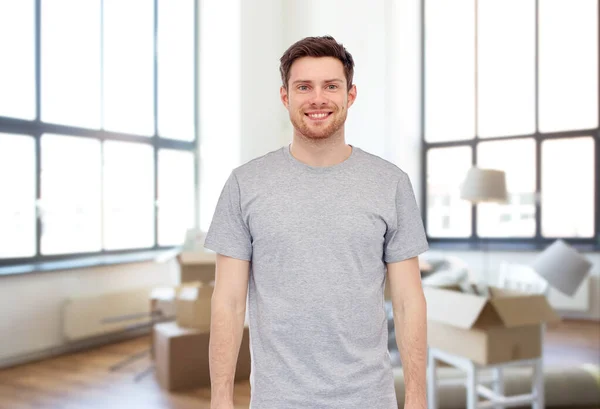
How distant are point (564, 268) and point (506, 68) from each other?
4.04m

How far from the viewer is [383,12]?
18.9 feet

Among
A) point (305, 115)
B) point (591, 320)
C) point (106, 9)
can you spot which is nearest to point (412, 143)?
point (591, 320)

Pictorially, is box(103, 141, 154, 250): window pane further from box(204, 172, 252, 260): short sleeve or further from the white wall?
box(204, 172, 252, 260): short sleeve

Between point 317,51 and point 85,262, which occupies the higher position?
point 317,51

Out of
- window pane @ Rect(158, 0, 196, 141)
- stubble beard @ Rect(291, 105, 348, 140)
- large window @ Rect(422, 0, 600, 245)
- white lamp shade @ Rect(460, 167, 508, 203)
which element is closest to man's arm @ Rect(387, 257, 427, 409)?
stubble beard @ Rect(291, 105, 348, 140)

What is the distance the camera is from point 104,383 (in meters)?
3.44

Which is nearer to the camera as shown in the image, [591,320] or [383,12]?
[591,320]

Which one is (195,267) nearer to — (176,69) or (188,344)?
(188,344)

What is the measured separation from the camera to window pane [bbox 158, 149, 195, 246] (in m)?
5.55

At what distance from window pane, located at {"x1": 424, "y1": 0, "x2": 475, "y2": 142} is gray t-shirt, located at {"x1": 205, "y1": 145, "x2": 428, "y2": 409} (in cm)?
574

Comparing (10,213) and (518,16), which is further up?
(518,16)

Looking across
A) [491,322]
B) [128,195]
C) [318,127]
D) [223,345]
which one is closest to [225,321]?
[223,345]

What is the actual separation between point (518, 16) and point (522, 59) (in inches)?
19.8

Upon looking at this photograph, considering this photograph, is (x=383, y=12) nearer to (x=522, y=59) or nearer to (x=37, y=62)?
(x=522, y=59)
